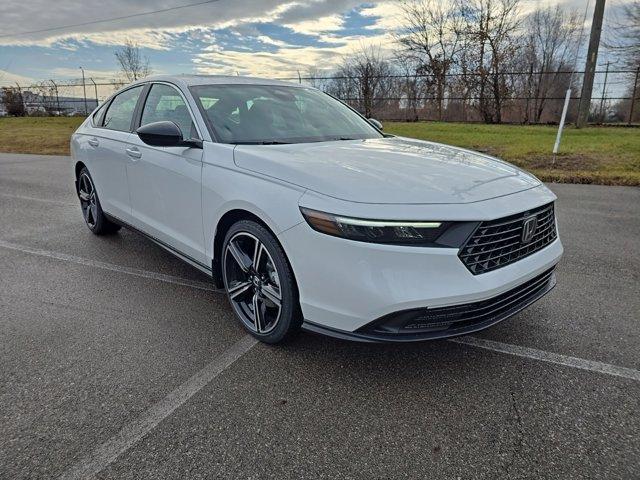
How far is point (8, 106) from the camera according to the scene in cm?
3222

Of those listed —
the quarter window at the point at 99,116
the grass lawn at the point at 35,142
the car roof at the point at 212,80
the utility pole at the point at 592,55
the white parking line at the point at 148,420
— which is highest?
the utility pole at the point at 592,55

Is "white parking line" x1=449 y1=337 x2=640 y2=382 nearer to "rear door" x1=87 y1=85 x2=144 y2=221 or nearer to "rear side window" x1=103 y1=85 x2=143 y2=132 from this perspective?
"rear door" x1=87 y1=85 x2=144 y2=221

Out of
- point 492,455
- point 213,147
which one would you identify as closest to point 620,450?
point 492,455

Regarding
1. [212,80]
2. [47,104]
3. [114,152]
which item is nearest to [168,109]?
[212,80]

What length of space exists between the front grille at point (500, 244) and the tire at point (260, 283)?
37.6 inches

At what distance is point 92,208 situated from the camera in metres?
5.23

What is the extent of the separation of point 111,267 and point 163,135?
71.6 inches

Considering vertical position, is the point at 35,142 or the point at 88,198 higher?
the point at 88,198

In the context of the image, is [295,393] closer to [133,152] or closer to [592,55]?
[133,152]

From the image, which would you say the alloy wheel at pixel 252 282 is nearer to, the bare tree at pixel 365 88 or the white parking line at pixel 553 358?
the white parking line at pixel 553 358

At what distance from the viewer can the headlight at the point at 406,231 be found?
2.23 meters

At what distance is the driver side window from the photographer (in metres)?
3.46

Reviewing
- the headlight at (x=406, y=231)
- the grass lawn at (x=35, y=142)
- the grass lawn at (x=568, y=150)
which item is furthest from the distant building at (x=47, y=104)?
the headlight at (x=406, y=231)

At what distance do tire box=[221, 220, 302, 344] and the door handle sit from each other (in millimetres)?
1389
